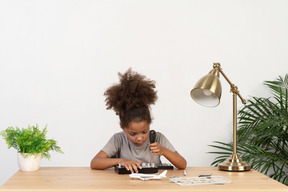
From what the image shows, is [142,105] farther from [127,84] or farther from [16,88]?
[16,88]

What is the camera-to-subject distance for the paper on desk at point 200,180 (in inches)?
84.9

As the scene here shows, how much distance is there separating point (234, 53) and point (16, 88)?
2264mm

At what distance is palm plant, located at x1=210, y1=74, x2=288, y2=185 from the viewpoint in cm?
364

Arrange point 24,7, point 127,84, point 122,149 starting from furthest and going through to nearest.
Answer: point 24,7, point 122,149, point 127,84

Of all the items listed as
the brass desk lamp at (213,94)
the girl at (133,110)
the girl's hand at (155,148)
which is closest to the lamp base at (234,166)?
the brass desk lamp at (213,94)

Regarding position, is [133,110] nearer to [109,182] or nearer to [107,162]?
[107,162]

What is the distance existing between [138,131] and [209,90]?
55 centimetres

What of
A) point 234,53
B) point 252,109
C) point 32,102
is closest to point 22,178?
point 32,102

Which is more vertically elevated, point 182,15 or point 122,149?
point 182,15

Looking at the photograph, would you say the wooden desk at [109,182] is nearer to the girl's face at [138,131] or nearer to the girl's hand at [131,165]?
the girl's hand at [131,165]

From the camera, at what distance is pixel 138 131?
8.82 feet

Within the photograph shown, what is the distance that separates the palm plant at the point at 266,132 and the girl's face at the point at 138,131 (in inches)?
45.5

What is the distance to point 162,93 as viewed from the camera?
441 cm

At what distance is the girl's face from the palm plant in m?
1.15
